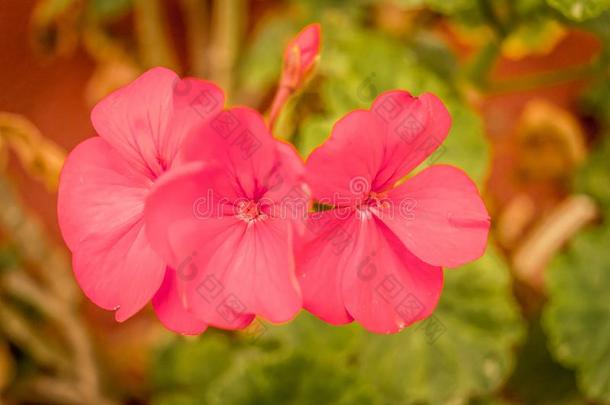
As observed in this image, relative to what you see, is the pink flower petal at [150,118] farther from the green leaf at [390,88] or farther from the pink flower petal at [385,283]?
the green leaf at [390,88]

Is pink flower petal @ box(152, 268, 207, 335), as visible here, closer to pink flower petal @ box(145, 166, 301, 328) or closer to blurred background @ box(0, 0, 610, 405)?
pink flower petal @ box(145, 166, 301, 328)

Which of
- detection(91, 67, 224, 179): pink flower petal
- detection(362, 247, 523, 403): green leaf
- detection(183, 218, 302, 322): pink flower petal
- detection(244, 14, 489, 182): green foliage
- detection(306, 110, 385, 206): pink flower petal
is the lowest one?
detection(362, 247, 523, 403): green leaf

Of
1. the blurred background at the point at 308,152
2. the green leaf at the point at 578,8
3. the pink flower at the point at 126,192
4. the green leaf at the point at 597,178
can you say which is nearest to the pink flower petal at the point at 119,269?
the pink flower at the point at 126,192

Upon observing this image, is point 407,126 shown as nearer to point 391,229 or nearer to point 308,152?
point 391,229

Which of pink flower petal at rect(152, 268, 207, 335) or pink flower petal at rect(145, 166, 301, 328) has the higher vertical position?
pink flower petal at rect(145, 166, 301, 328)

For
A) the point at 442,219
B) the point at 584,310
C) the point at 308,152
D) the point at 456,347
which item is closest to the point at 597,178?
the point at 584,310

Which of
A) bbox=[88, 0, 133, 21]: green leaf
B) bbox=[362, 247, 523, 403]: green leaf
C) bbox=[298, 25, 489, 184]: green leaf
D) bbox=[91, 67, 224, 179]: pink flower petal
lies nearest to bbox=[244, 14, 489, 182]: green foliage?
bbox=[298, 25, 489, 184]: green leaf

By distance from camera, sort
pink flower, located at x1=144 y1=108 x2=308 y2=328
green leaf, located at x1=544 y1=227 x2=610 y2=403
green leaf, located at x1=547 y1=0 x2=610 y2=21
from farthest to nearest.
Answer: green leaf, located at x1=544 y1=227 x2=610 y2=403 → green leaf, located at x1=547 y1=0 x2=610 y2=21 → pink flower, located at x1=144 y1=108 x2=308 y2=328
